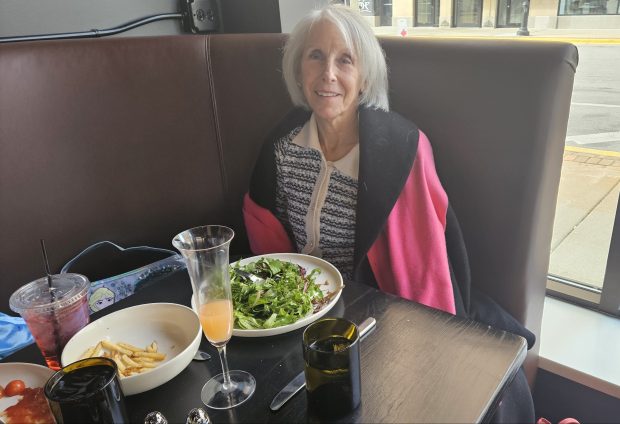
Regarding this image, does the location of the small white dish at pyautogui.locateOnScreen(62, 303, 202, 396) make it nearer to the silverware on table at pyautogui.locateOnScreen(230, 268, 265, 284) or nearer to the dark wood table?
the dark wood table

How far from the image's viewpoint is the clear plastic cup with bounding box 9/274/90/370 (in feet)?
3.01

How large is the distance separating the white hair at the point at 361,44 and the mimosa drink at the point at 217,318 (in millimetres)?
801

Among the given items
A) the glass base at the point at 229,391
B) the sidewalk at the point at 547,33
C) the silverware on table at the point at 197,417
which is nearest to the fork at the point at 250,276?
the glass base at the point at 229,391

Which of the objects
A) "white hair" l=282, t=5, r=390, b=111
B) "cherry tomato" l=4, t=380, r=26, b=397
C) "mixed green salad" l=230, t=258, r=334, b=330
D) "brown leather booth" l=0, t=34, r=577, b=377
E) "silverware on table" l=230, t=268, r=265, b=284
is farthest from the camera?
"white hair" l=282, t=5, r=390, b=111

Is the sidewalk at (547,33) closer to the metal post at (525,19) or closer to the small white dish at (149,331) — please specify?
the metal post at (525,19)

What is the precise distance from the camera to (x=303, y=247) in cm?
154

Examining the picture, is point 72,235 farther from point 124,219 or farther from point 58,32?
point 58,32

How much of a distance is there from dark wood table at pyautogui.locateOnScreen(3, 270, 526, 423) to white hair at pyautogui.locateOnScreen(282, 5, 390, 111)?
637 mm

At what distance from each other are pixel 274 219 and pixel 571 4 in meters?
1.09

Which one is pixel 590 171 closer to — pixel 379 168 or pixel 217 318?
pixel 379 168

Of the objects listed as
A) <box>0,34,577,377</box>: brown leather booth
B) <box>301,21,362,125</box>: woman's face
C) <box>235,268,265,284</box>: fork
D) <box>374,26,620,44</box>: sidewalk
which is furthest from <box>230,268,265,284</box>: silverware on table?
<box>374,26,620,44</box>: sidewalk

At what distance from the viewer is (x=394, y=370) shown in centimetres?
84

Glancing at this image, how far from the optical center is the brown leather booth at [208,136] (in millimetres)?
1253

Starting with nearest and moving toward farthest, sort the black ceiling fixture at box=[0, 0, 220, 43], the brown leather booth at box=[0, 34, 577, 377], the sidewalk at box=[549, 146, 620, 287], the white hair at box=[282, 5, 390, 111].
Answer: the brown leather booth at box=[0, 34, 577, 377] → the white hair at box=[282, 5, 390, 111] → the sidewalk at box=[549, 146, 620, 287] → the black ceiling fixture at box=[0, 0, 220, 43]
